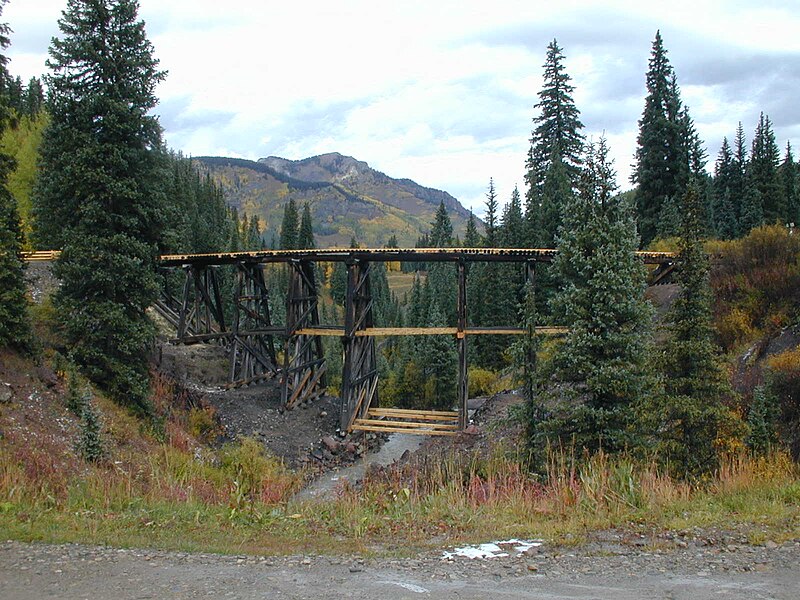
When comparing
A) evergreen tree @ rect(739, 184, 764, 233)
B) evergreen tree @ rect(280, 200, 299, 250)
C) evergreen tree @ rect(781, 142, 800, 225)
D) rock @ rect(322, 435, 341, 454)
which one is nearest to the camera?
rock @ rect(322, 435, 341, 454)

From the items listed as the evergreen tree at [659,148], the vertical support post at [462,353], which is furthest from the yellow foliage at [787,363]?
the evergreen tree at [659,148]

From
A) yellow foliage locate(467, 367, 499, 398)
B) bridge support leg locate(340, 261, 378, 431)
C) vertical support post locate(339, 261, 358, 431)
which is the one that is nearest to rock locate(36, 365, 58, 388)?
bridge support leg locate(340, 261, 378, 431)

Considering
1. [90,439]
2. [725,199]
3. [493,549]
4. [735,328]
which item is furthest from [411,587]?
[725,199]

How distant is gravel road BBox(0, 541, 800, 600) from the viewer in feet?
16.1

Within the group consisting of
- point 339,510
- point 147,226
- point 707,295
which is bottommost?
point 339,510

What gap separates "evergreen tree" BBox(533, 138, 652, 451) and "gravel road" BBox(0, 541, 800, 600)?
4989 millimetres

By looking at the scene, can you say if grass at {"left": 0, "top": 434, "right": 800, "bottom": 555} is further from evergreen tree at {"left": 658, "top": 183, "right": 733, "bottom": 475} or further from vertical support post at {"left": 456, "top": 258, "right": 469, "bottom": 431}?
vertical support post at {"left": 456, "top": 258, "right": 469, "bottom": 431}

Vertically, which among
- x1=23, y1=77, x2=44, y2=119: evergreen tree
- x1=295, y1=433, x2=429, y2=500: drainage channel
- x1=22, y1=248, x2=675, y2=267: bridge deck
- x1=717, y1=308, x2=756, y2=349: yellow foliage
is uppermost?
x1=23, y1=77, x2=44, y2=119: evergreen tree

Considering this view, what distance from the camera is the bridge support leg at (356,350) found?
79.2 ft

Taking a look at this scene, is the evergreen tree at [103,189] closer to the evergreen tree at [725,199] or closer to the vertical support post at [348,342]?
the vertical support post at [348,342]

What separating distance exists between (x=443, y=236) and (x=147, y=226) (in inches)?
2172

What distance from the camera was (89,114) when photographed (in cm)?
1714

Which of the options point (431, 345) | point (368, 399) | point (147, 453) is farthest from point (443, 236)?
point (147, 453)

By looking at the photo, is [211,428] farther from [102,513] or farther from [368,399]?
[102,513]
